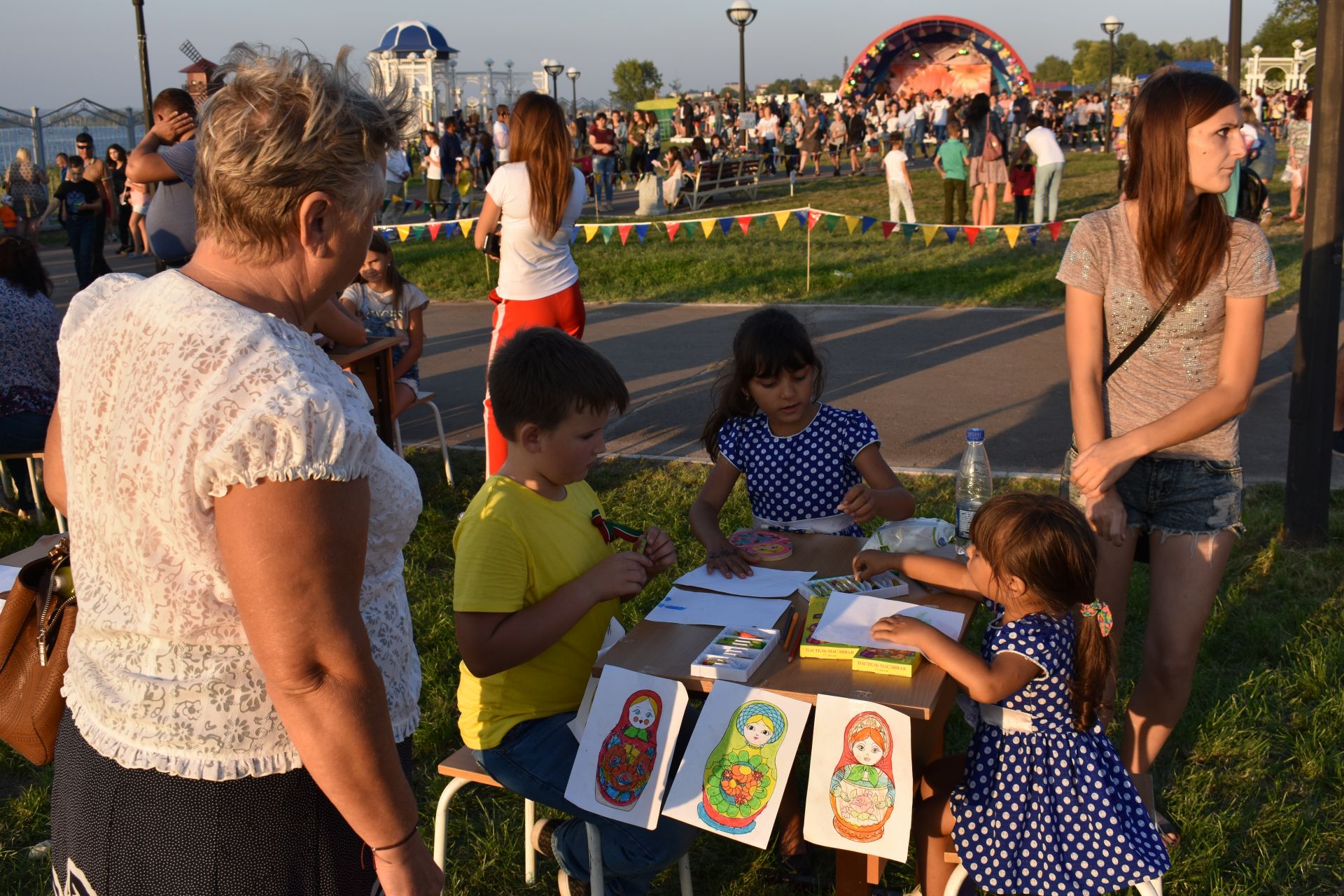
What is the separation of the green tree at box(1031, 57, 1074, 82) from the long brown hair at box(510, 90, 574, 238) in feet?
450

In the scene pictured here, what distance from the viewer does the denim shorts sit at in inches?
120

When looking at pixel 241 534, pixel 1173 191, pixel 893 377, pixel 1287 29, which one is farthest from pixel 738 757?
pixel 1287 29

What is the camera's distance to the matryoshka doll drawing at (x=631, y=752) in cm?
245

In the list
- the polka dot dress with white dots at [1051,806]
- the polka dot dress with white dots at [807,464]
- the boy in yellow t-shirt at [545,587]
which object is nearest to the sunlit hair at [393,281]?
the polka dot dress with white dots at [807,464]

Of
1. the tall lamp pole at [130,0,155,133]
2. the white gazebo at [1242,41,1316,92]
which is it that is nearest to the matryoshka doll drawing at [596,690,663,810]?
the tall lamp pole at [130,0,155,133]

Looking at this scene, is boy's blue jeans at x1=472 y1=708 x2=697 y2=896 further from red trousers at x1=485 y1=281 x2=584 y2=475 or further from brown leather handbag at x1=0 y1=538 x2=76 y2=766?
red trousers at x1=485 y1=281 x2=584 y2=475

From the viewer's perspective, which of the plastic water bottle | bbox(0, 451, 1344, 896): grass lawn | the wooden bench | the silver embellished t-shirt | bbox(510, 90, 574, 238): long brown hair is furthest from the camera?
the wooden bench

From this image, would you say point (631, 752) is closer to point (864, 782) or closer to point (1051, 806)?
point (864, 782)

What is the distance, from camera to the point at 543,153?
5.60 m

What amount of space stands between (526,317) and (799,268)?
8.44 m

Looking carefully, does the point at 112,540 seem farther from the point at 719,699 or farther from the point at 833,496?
the point at 833,496

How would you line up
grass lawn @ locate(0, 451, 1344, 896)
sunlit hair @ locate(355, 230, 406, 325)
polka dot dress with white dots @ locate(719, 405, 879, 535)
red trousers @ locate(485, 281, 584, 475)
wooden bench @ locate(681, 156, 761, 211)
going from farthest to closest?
1. wooden bench @ locate(681, 156, 761, 211)
2. sunlit hair @ locate(355, 230, 406, 325)
3. red trousers @ locate(485, 281, 584, 475)
4. polka dot dress with white dots @ locate(719, 405, 879, 535)
5. grass lawn @ locate(0, 451, 1344, 896)

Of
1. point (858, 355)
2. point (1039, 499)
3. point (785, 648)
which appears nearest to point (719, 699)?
point (785, 648)

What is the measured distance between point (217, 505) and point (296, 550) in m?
0.13
